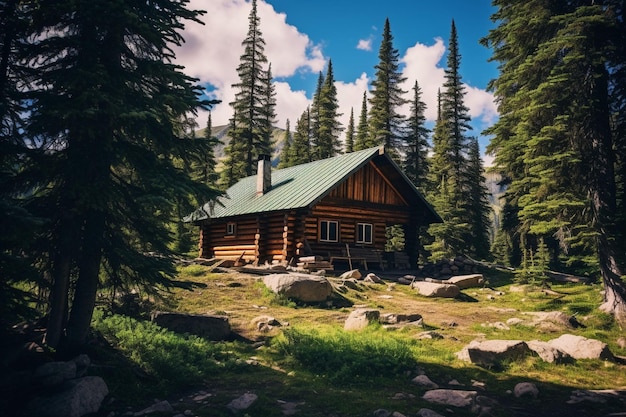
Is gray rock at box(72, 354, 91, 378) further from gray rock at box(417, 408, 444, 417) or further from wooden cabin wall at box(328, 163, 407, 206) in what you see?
wooden cabin wall at box(328, 163, 407, 206)

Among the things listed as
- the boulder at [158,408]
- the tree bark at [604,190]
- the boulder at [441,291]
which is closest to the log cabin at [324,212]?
the boulder at [441,291]

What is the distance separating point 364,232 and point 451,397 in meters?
18.7

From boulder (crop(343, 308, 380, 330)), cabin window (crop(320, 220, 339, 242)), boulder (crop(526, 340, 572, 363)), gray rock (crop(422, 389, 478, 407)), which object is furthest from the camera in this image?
cabin window (crop(320, 220, 339, 242))

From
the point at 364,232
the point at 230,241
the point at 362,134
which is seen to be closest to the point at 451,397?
the point at 364,232

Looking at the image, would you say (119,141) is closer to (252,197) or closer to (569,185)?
(569,185)

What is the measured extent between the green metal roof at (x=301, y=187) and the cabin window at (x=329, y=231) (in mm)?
2376

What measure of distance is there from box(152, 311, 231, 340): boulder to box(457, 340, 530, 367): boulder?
5.71m

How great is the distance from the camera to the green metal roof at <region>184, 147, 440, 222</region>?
21.8 meters

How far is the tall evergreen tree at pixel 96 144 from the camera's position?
22.1ft

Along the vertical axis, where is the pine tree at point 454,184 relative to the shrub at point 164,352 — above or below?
above

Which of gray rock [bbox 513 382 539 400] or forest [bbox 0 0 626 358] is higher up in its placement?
forest [bbox 0 0 626 358]

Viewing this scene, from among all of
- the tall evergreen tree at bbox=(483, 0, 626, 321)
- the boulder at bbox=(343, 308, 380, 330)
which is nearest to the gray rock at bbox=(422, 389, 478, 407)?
the boulder at bbox=(343, 308, 380, 330)

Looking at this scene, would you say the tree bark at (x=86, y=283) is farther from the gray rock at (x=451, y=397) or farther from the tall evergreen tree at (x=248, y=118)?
the tall evergreen tree at (x=248, y=118)

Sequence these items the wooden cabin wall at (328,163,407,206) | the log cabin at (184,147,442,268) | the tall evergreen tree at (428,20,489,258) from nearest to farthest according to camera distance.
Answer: the log cabin at (184,147,442,268) → the wooden cabin wall at (328,163,407,206) → the tall evergreen tree at (428,20,489,258)
